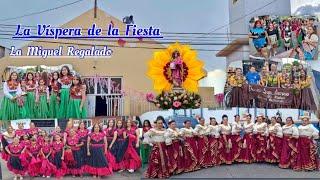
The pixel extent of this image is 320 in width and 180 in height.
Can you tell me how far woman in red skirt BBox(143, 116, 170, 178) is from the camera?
10109mm

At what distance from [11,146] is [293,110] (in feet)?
26.6

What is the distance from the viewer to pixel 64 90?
1533 cm

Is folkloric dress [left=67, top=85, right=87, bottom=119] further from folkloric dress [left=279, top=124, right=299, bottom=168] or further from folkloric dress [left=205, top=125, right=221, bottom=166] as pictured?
folkloric dress [left=279, top=124, right=299, bottom=168]

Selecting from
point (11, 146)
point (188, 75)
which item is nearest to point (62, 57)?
point (188, 75)

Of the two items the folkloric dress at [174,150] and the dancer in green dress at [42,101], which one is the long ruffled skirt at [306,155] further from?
the dancer in green dress at [42,101]

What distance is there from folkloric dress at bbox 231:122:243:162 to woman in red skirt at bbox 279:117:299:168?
1.06 meters

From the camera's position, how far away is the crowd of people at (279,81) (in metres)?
14.0

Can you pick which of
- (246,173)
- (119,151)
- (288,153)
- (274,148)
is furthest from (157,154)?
(288,153)

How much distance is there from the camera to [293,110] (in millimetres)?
13461

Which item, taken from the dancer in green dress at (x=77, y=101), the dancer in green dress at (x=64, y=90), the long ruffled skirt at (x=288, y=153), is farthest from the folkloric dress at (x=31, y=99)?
the long ruffled skirt at (x=288, y=153)

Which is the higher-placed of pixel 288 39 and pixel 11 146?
pixel 288 39

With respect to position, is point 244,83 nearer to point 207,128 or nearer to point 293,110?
point 293,110

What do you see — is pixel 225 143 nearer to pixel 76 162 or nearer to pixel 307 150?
pixel 307 150

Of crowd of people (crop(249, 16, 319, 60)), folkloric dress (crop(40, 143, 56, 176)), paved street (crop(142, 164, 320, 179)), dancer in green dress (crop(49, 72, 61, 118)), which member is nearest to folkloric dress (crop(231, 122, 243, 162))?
paved street (crop(142, 164, 320, 179))
